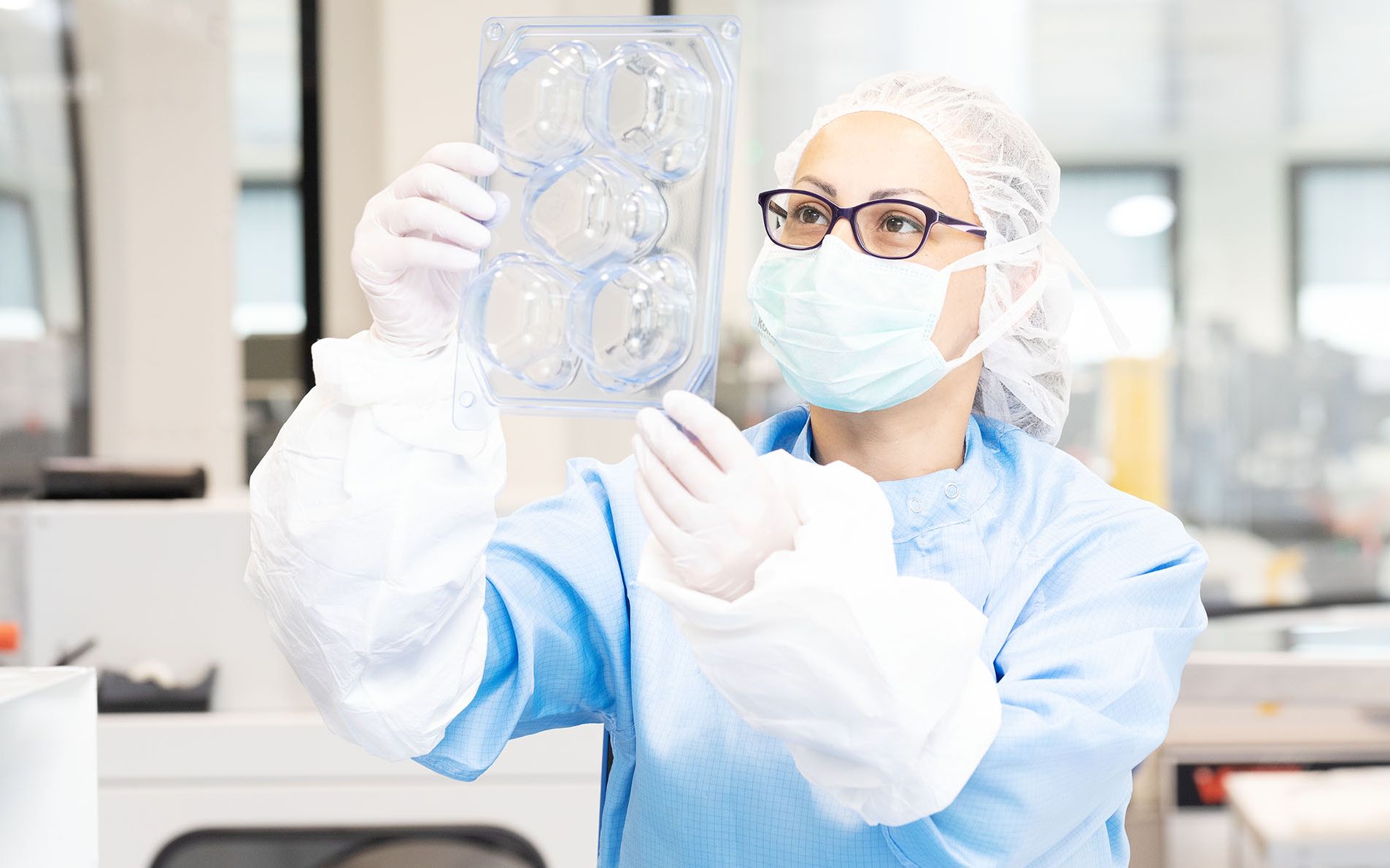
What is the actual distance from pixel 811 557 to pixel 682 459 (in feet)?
0.36

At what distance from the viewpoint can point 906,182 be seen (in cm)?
114

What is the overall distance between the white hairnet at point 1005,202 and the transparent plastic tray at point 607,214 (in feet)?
1.18

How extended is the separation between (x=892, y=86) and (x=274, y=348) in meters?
2.06

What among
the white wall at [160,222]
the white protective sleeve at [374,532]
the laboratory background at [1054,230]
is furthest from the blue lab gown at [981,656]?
the white wall at [160,222]

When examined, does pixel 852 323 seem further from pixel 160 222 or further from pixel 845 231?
pixel 160 222

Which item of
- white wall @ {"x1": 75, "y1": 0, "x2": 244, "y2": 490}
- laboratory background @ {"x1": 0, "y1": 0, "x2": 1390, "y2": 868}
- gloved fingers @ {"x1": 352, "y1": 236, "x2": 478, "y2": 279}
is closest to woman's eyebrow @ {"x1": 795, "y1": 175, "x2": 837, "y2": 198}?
gloved fingers @ {"x1": 352, "y1": 236, "x2": 478, "y2": 279}

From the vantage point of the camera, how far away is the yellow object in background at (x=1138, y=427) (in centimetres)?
274

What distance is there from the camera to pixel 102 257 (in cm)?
274

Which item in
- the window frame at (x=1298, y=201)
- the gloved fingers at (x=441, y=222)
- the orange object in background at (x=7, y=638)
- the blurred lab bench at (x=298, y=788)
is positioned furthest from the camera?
the window frame at (x=1298, y=201)

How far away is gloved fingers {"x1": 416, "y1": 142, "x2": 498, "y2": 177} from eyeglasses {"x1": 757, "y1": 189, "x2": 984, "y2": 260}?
1.04 ft

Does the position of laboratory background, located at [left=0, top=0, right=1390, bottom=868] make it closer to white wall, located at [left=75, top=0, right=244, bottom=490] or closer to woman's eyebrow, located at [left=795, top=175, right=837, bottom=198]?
white wall, located at [left=75, top=0, right=244, bottom=490]

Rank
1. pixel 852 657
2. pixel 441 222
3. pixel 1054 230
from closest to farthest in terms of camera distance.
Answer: pixel 852 657 → pixel 441 222 → pixel 1054 230

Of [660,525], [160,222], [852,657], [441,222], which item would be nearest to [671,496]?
[660,525]

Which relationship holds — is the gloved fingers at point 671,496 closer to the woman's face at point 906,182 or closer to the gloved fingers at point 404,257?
the gloved fingers at point 404,257
